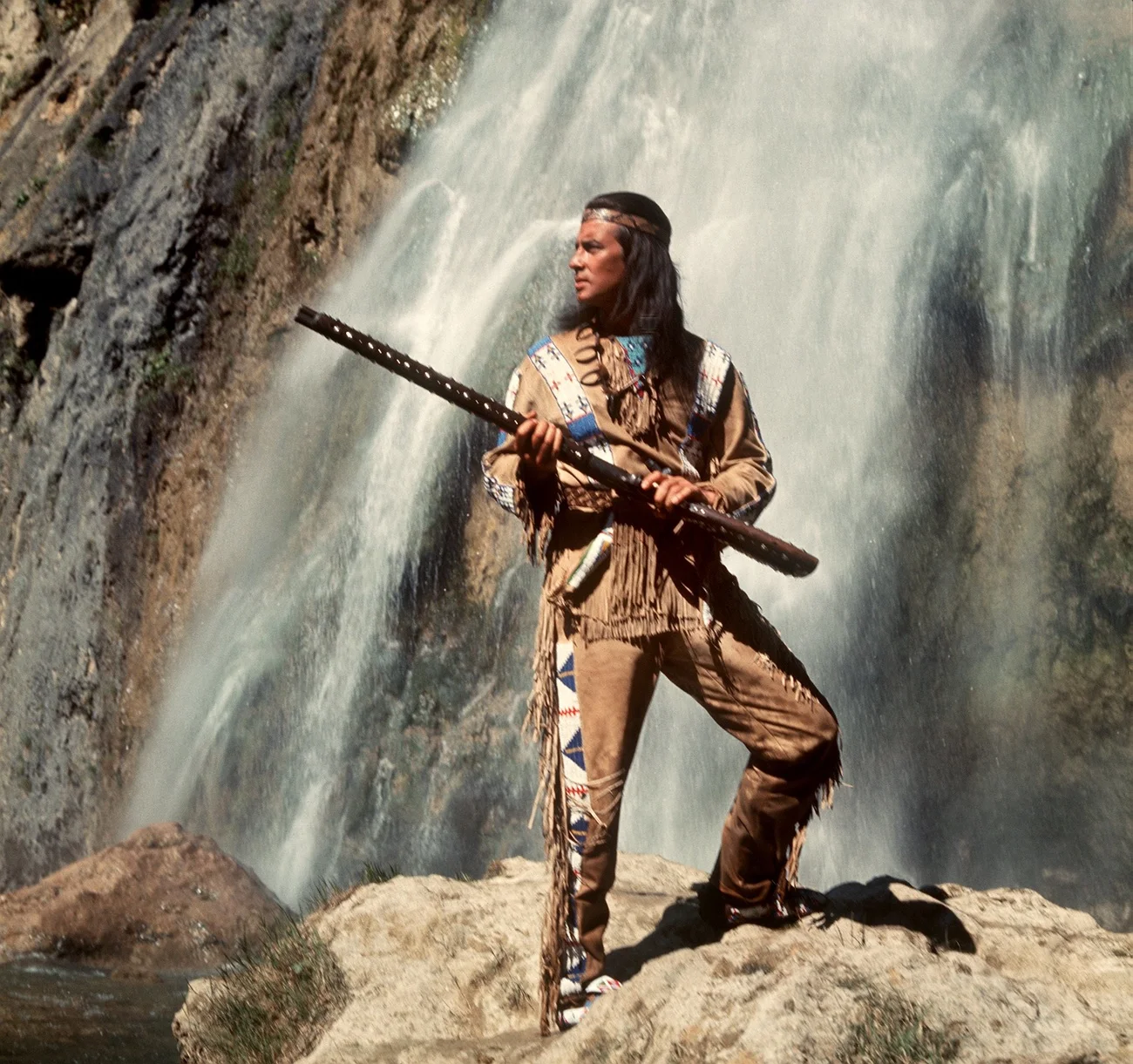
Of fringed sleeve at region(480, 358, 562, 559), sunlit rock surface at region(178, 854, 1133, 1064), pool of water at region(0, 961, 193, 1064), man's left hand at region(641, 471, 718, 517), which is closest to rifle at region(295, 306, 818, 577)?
man's left hand at region(641, 471, 718, 517)

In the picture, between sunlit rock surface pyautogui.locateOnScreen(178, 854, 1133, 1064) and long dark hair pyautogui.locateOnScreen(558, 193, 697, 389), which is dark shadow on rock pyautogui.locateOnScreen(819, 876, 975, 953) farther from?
long dark hair pyautogui.locateOnScreen(558, 193, 697, 389)

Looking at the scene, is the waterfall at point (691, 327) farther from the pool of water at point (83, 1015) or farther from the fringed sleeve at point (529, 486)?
the fringed sleeve at point (529, 486)

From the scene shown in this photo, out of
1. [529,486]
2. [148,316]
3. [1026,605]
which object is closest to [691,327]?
[1026,605]

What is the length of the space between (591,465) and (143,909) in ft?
15.7

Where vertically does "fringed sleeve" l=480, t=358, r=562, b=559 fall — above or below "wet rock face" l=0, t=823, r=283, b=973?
above

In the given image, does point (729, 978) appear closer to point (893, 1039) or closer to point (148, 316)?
point (893, 1039)

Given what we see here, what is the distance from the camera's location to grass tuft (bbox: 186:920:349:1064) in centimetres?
417

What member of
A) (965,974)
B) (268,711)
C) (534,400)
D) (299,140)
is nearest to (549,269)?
(268,711)

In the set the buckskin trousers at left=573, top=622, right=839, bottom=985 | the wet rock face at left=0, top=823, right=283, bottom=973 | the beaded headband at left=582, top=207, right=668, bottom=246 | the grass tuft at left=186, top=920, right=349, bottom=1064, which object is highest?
the beaded headband at left=582, top=207, right=668, bottom=246

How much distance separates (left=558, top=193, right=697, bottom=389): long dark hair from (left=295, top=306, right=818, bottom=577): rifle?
15.2 inches

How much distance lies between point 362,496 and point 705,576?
292 inches

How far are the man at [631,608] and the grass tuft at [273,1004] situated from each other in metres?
0.85

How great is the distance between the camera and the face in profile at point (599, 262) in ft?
12.5

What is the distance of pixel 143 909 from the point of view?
290 inches
